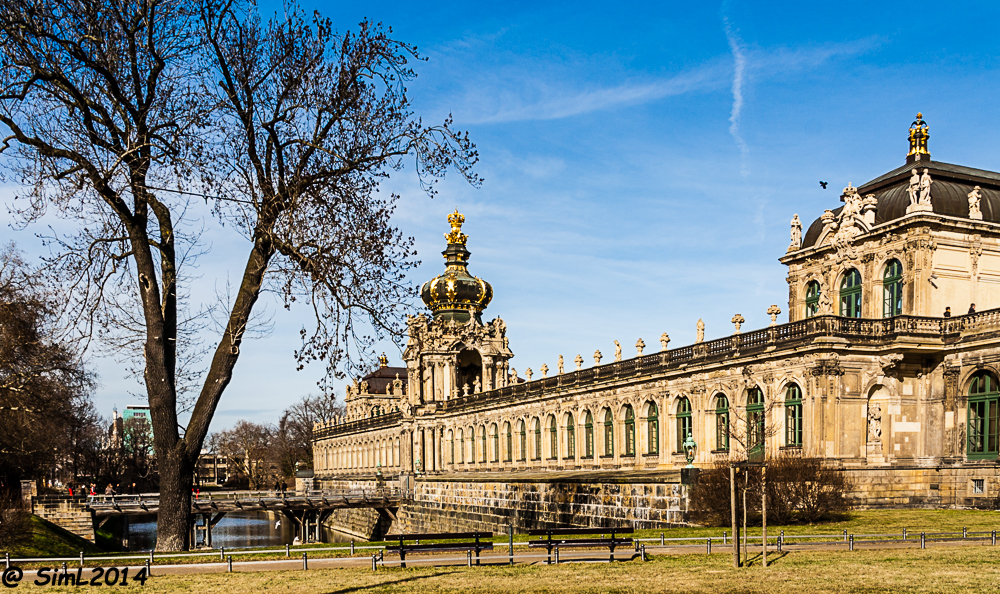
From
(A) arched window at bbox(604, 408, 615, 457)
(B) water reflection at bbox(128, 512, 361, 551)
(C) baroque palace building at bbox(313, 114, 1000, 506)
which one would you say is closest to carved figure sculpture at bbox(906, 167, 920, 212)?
(C) baroque palace building at bbox(313, 114, 1000, 506)

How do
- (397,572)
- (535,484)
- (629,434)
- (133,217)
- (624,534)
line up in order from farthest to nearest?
(629,434), (535,484), (624,534), (397,572), (133,217)

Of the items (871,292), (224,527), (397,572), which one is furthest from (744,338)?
(224,527)

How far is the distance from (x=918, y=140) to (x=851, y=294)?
769 cm

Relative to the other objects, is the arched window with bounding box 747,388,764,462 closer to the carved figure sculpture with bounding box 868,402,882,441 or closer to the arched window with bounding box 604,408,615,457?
the carved figure sculpture with bounding box 868,402,882,441

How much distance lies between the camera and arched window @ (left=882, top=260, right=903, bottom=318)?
131 feet

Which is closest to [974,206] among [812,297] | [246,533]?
[812,297]

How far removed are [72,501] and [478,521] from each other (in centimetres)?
2337

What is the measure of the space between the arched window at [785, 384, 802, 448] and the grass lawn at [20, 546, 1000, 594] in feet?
55.7

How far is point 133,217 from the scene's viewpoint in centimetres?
1543

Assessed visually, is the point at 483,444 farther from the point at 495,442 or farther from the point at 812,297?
the point at 812,297

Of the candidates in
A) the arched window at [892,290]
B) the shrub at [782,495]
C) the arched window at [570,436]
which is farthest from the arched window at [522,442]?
the shrub at [782,495]

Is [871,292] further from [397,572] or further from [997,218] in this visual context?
[397,572]

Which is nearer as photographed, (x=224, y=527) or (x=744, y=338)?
(x=744, y=338)

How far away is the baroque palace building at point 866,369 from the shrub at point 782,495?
1.79m
